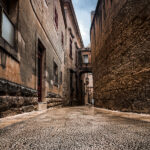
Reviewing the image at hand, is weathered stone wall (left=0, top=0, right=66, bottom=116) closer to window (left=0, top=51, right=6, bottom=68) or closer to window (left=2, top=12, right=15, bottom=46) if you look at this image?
window (left=0, top=51, right=6, bottom=68)

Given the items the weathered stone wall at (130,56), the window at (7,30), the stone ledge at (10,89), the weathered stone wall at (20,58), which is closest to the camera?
the stone ledge at (10,89)

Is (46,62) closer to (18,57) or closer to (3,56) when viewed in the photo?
(18,57)

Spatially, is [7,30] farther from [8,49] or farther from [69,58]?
[69,58]

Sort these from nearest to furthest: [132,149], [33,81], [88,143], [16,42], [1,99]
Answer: [132,149], [88,143], [1,99], [16,42], [33,81]

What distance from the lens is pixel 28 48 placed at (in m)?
3.65

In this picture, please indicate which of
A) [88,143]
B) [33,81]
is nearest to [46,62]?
[33,81]

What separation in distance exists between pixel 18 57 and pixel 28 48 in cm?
77

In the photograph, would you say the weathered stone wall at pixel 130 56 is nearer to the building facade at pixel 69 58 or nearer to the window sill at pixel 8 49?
the window sill at pixel 8 49

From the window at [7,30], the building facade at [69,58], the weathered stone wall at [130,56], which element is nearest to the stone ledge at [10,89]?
the window at [7,30]

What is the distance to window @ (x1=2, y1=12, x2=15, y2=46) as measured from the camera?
2525 millimetres

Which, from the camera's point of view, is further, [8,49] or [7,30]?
[7,30]

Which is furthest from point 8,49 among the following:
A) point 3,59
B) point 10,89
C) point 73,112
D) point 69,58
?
point 69,58

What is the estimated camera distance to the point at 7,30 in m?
2.64

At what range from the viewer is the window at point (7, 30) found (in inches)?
99.4
